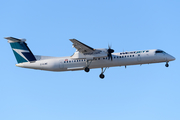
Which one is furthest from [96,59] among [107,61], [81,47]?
[81,47]

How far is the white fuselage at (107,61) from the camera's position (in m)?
29.0

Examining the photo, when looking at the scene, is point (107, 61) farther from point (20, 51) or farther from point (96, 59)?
point (20, 51)

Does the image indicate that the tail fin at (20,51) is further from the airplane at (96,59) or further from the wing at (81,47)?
the wing at (81,47)

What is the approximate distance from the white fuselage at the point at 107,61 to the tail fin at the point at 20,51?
2.04 m

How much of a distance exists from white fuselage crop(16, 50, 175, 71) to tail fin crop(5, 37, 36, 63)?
204 cm

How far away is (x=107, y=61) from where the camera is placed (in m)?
29.1

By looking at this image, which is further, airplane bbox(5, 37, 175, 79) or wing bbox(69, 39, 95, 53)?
airplane bbox(5, 37, 175, 79)

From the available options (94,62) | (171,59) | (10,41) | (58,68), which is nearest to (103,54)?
(94,62)

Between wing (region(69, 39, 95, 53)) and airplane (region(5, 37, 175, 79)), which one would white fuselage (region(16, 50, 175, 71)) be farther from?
wing (region(69, 39, 95, 53))

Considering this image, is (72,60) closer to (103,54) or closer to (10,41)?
(103,54)

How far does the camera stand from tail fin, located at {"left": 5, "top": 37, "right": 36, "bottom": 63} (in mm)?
31203

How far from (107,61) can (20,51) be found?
1065 cm

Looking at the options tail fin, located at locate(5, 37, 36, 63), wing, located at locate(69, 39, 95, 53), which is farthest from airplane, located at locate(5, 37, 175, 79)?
tail fin, located at locate(5, 37, 36, 63)

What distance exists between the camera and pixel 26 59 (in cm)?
3116
